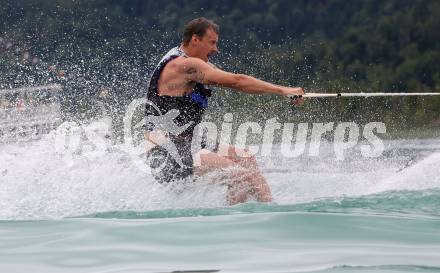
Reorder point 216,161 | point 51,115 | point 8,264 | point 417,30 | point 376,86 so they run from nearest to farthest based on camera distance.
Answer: point 8,264 → point 216,161 → point 51,115 → point 376,86 → point 417,30

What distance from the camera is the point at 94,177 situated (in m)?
9.27

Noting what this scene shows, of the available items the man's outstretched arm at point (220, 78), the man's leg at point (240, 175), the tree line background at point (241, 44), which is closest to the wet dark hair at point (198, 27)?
the man's outstretched arm at point (220, 78)

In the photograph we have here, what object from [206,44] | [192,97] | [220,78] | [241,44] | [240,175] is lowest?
[240,175]

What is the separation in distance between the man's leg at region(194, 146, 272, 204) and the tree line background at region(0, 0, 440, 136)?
63.5 feet

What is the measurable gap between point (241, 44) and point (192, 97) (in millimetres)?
45761

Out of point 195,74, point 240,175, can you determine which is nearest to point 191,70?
point 195,74

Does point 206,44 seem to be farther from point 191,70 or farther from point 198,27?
point 191,70

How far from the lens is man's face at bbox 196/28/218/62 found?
28.2ft

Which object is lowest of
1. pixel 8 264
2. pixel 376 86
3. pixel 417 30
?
pixel 8 264

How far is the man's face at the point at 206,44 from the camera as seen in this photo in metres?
8.60

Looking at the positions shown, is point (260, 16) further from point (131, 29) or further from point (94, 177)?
point (94, 177)

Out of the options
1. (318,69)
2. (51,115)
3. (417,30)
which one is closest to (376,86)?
(318,69)

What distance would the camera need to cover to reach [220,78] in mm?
8352

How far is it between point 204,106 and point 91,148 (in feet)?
8.86
